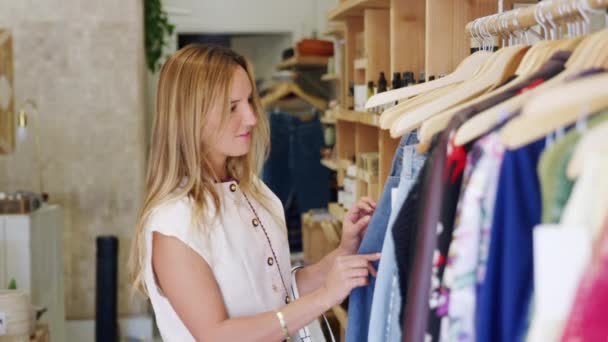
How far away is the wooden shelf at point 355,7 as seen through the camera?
2.93 metres

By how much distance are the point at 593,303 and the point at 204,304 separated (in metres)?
1.13

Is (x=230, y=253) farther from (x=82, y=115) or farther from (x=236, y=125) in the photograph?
(x=82, y=115)

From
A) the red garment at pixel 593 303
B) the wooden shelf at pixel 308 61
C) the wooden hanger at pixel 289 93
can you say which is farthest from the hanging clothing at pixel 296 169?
the red garment at pixel 593 303

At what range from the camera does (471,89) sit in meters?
1.43

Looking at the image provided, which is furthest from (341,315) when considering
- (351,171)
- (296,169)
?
(296,169)

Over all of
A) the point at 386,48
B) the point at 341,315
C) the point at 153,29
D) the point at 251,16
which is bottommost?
the point at 341,315

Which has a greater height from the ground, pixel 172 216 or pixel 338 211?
pixel 172 216

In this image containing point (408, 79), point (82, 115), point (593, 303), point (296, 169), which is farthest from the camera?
point (296, 169)

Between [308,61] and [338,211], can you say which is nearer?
[338,211]

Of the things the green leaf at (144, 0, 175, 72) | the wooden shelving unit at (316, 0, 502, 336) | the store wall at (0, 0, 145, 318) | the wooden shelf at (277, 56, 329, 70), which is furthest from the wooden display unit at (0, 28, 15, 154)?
the wooden shelving unit at (316, 0, 502, 336)

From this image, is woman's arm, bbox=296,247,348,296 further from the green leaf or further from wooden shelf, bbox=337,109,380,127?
the green leaf

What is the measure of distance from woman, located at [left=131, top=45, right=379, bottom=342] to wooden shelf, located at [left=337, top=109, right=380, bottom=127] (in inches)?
29.1

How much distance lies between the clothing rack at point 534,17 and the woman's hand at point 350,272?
495mm

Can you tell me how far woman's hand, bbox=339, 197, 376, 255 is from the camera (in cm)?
191
